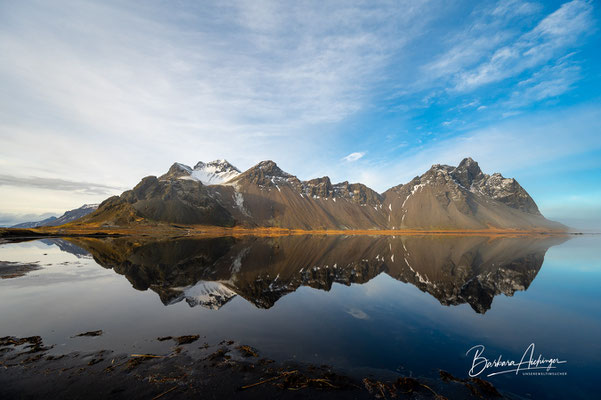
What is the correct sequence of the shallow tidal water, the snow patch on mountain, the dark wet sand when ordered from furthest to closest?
the snow patch on mountain
the shallow tidal water
the dark wet sand

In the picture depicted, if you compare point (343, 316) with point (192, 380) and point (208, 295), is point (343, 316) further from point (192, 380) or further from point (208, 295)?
point (208, 295)

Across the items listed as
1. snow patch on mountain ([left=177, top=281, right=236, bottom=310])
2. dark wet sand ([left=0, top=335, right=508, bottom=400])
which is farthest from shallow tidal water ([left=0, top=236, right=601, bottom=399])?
dark wet sand ([left=0, top=335, right=508, bottom=400])

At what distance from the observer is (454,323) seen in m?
18.2

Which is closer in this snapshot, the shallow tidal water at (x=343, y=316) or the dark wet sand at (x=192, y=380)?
the dark wet sand at (x=192, y=380)

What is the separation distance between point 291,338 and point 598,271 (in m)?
55.7

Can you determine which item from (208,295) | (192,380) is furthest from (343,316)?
(208,295)

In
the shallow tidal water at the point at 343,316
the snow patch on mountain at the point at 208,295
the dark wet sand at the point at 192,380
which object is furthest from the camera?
the snow patch on mountain at the point at 208,295

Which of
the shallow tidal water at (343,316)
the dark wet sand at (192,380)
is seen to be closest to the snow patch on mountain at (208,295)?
the shallow tidal water at (343,316)

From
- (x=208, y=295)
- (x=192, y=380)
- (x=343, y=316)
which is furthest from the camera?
(x=208, y=295)

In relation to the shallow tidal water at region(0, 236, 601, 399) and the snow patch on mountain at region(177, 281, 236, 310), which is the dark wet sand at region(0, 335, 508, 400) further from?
the snow patch on mountain at region(177, 281, 236, 310)

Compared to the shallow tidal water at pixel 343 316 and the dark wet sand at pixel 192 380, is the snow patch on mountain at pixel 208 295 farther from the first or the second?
the dark wet sand at pixel 192 380

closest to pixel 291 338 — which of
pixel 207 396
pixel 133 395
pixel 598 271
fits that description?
pixel 207 396

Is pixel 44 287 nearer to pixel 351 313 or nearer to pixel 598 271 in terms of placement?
pixel 351 313

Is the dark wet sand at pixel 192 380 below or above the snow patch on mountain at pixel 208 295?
above
